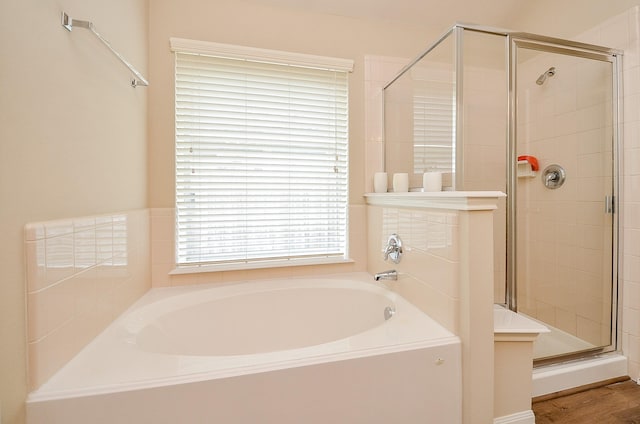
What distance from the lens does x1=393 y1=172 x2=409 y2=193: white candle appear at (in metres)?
1.84

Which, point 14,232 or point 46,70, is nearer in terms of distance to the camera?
point 14,232

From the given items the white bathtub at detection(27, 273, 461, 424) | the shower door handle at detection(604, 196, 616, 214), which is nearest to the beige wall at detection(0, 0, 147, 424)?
the white bathtub at detection(27, 273, 461, 424)

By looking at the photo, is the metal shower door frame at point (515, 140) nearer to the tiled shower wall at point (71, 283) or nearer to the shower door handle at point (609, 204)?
the shower door handle at point (609, 204)

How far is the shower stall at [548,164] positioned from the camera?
5.39 feet

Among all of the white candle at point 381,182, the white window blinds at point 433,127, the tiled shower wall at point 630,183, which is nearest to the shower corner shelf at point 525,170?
the tiled shower wall at point 630,183

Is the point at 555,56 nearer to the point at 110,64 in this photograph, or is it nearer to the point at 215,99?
the point at 215,99

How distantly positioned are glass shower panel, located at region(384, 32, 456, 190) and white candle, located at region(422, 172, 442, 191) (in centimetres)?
2

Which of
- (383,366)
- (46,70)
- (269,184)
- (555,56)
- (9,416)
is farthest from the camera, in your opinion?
(269,184)

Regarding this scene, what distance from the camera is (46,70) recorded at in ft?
2.96

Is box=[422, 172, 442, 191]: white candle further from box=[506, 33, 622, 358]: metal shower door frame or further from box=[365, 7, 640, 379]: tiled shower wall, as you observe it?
box=[365, 7, 640, 379]: tiled shower wall

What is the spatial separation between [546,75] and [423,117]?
850 millimetres

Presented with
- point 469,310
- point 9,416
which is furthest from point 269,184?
point 9,416

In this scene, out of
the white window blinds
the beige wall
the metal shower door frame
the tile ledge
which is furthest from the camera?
the metal shower door frame

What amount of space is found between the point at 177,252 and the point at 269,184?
2.36 feet
